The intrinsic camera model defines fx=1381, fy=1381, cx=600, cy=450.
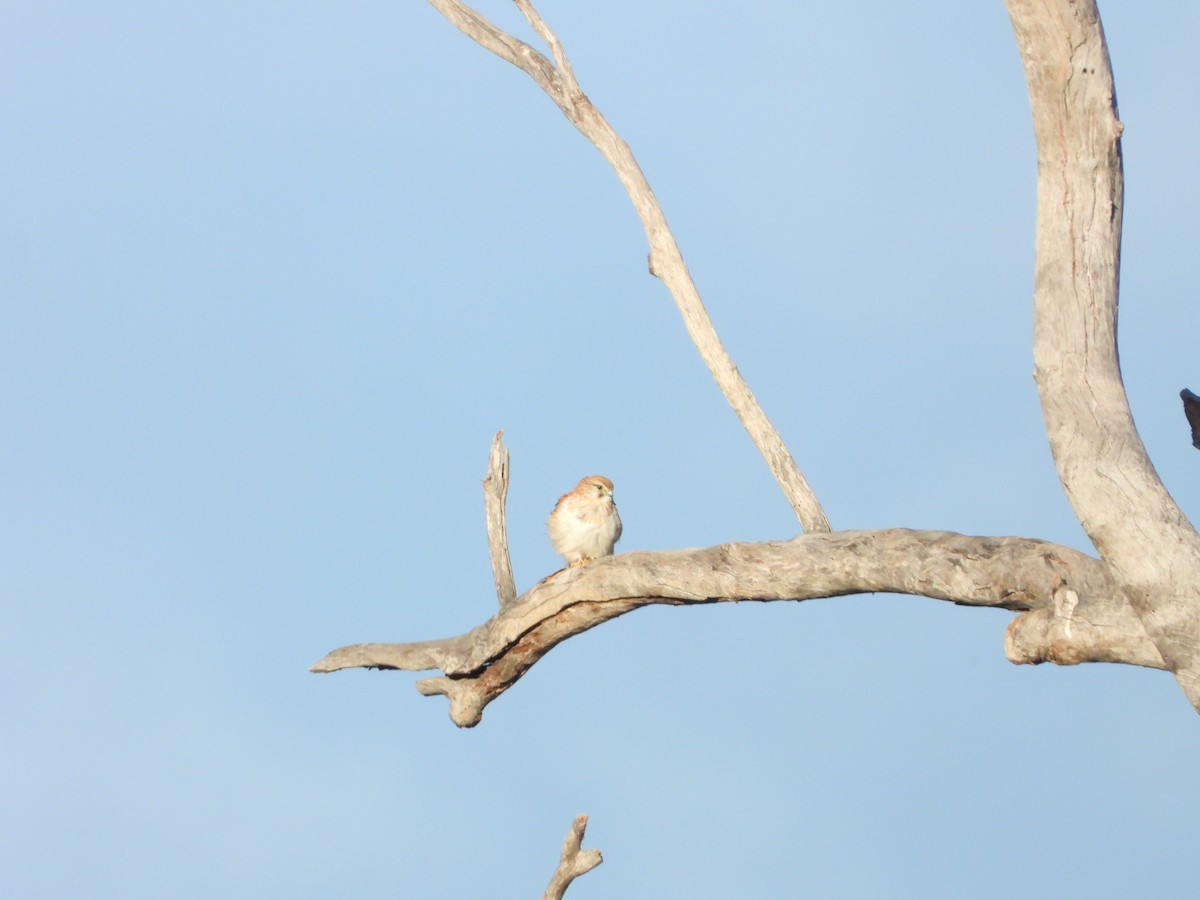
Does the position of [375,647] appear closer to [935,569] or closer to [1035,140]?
[935,569]

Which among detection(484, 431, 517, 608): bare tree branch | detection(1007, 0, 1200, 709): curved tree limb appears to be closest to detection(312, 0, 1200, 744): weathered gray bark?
detection(1007, 0, 1200, 709): curved tree limb

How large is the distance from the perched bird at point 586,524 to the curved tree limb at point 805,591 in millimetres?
960

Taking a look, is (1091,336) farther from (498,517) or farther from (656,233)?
(498,517)

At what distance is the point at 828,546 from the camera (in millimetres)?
6293

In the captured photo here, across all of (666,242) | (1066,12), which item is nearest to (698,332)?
(666,242)

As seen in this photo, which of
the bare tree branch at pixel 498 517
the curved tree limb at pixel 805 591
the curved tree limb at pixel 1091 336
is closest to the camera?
the curved tree limb at pixel 1091 336

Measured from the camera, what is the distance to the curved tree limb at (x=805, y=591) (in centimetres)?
554

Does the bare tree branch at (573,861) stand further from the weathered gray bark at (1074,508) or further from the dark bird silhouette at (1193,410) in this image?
the dark bird silhouette at (1193,410)

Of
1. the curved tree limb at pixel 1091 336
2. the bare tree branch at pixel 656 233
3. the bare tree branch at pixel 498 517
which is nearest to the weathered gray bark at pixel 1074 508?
the curved tree limb at pixel 1091 336

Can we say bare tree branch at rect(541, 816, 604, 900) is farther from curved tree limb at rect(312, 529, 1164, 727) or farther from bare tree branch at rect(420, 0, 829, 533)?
bare tree branch at rect(420, 0, 829, 533)

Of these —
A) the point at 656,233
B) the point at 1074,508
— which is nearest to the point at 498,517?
the point at 656,233

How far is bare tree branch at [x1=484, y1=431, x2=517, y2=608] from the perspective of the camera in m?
7.86

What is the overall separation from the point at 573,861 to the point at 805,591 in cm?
210

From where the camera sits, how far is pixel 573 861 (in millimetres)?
7395
